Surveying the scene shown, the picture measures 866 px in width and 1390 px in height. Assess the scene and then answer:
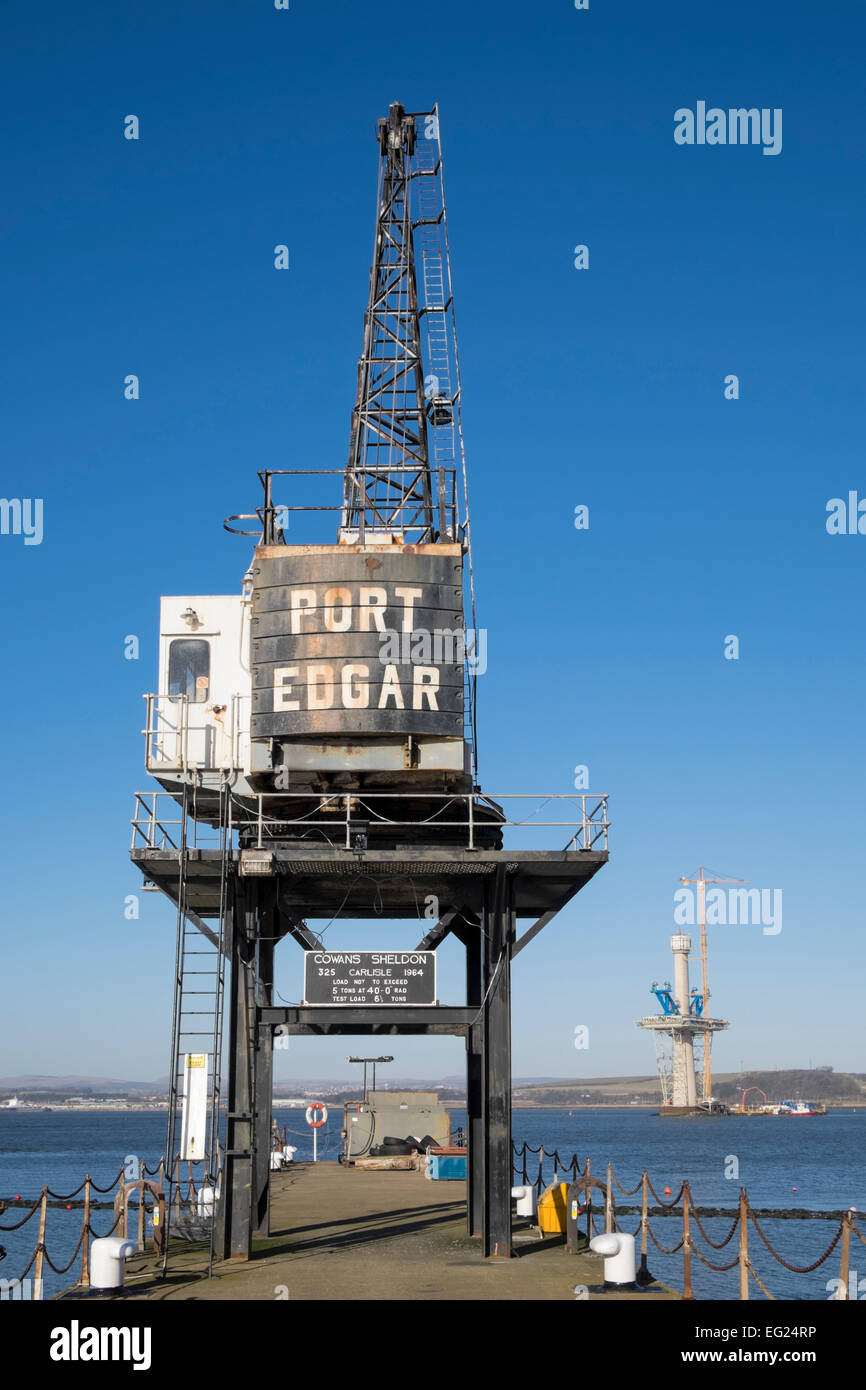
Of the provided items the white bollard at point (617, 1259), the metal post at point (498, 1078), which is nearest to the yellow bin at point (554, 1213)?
the metal post at point (498, 1078)

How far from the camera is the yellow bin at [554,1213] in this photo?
28.0 m

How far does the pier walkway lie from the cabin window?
11021 mm

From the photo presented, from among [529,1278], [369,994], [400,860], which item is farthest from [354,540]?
[529,1278]

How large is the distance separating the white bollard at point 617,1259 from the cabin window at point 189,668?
43.8ft

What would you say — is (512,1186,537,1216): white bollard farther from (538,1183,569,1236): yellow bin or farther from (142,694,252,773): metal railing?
(142,694,252,773): metal railing

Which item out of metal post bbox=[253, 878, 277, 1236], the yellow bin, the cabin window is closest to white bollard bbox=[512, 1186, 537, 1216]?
the yellow bin

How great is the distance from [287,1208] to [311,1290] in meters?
13.2

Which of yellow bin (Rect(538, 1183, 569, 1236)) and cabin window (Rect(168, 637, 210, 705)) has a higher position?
cabin window (Rect(168, 637, 210, 705))

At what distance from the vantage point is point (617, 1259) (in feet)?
70.2

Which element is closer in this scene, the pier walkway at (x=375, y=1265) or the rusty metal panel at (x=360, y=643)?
the pier walkway at (x=375, y=1265)

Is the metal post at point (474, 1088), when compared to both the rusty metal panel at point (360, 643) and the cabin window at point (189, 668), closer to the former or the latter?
the rusty metal panel at point (360, 643)

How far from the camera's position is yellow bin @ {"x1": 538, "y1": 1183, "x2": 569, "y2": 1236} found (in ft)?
92.0

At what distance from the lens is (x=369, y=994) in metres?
25.9
